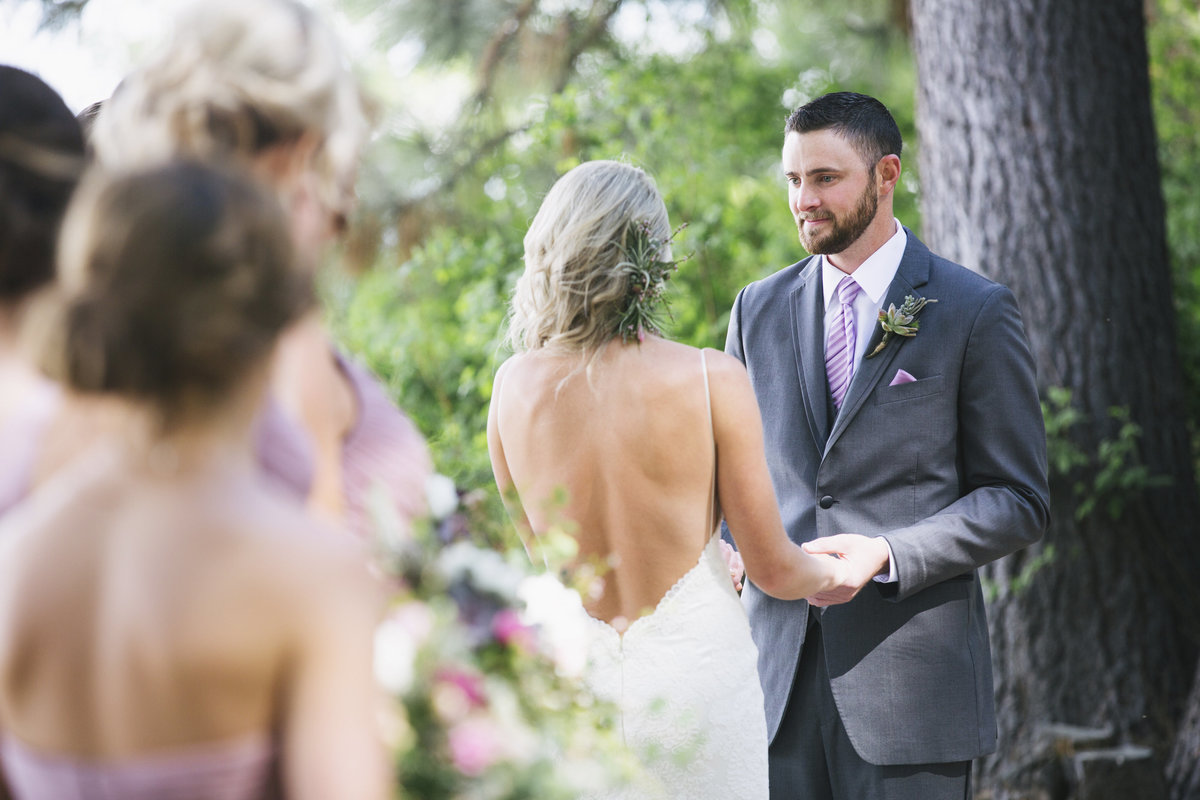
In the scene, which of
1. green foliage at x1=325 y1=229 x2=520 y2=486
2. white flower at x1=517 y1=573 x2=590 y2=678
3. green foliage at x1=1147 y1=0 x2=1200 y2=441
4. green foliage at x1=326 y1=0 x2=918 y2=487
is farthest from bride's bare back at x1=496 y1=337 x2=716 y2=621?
green foliage at x1=1147 y1=0 x2=1200 y2=441

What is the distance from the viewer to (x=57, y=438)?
135 cm

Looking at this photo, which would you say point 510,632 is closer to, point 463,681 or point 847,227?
point 463,681

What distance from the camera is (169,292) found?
1090mm

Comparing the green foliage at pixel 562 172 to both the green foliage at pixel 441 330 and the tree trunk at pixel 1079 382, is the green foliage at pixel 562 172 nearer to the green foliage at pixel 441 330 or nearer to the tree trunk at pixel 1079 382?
the green foliage at pixel 441 330

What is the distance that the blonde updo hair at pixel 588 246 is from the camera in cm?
240

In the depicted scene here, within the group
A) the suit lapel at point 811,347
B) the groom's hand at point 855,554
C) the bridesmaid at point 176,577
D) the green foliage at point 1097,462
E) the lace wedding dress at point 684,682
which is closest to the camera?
the bridesmaid at point 176,577

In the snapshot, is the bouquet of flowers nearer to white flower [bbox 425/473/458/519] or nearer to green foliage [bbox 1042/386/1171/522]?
white flower [bbox 425/473/458/519]

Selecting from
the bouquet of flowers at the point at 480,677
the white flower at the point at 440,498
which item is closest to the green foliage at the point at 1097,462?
the bouquet of flowers at the point at 480,677

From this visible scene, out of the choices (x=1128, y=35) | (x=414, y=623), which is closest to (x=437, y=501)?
(x=414, y=623)

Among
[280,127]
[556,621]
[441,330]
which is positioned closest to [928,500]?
[556,621]

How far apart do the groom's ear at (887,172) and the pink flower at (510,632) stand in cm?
209

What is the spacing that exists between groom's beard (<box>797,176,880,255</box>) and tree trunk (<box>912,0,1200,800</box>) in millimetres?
1550

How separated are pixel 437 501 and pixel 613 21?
638 centimetres

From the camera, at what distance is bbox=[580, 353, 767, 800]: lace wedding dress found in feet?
8.22
